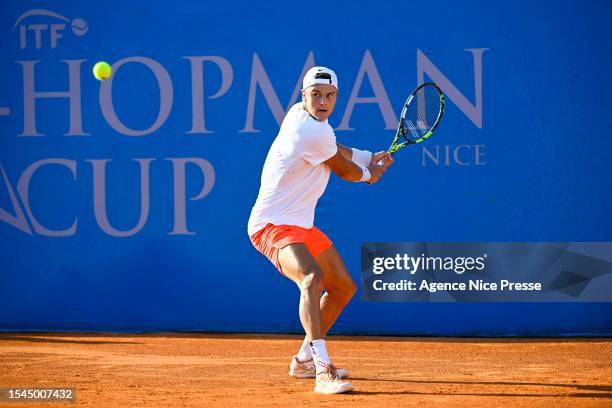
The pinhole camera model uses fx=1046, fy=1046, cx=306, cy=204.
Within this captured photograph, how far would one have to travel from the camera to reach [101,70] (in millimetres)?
7961

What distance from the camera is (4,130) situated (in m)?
8.43

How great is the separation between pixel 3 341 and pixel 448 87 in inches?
154

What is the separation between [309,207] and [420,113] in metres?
1.33

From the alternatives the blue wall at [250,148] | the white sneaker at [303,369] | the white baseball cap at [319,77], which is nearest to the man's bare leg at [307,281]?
the white sneaker at [303,369]

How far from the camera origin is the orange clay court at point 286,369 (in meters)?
5.18

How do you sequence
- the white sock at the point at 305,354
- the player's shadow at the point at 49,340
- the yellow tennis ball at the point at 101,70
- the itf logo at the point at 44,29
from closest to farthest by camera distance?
the white sock at the point at 305,354 < the player's shadow at the point at 49,340 < the yellow tennis ball at the point at 101,70 < the itf logo at the point at 44,29

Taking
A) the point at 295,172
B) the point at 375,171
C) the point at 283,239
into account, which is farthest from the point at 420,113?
the point at 283,239

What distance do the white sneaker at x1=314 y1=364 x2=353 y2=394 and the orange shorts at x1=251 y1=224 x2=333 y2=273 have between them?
623 millimetres

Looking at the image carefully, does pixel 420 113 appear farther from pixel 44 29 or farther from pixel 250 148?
pixel 44 29

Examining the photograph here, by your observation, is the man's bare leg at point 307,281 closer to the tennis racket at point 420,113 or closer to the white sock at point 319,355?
the white sock at point 319,355

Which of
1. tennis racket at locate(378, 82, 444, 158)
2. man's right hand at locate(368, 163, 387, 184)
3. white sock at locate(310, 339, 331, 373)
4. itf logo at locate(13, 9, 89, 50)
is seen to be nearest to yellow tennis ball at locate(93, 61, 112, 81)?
itf logo at locate(13, 9, 89, 50)

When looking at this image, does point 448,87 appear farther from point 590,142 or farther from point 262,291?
point 262,291

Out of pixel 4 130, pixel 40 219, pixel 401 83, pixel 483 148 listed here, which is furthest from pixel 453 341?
pixel 4 130

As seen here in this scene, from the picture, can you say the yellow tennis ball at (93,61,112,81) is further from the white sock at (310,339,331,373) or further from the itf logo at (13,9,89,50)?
the white sock at (310,339,331,373)
